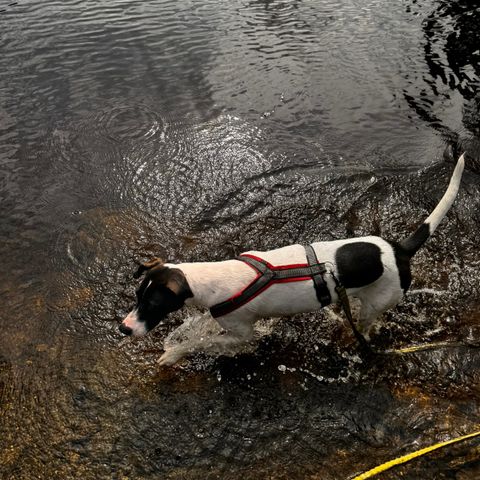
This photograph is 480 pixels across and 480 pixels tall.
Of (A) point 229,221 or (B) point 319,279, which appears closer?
(B) point 319,279

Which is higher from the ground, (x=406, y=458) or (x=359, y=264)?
(x=359, y=264)

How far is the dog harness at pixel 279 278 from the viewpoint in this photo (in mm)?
3701

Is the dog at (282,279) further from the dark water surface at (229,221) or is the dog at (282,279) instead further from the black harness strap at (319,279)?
the dark water surface at (229,221)

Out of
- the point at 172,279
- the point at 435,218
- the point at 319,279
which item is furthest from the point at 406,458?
the point at 172,279

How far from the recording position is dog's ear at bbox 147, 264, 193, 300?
11.7ft

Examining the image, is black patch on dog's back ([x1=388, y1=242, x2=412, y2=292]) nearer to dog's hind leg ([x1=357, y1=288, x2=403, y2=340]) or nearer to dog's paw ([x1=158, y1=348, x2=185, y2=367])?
dog's hind leg ([x1=357, y1=288, x2=403, y2=340])

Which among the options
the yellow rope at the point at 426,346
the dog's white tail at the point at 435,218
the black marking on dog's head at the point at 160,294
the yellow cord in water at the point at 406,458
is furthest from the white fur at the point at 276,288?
the yellow cord in water at the point at 406,458

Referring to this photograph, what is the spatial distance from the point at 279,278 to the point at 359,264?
0.72m

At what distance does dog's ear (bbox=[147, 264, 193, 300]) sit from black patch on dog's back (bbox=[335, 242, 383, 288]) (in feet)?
4.52

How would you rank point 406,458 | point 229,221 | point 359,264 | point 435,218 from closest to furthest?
point 406,458 < point 359,264 < point 435,218 < point 229,221

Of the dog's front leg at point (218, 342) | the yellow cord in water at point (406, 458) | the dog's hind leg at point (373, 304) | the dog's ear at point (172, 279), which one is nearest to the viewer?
the yellow cord in water at point (406, 458)

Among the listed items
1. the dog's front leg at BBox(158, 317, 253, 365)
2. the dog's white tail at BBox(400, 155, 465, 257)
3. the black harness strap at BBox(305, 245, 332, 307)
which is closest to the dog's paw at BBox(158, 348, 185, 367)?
the dog's front leg at BBox(158, 317, 253, 365)

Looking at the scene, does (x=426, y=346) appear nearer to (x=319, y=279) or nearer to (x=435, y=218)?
(x=435, y=218)

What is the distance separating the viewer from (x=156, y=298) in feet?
11.7
